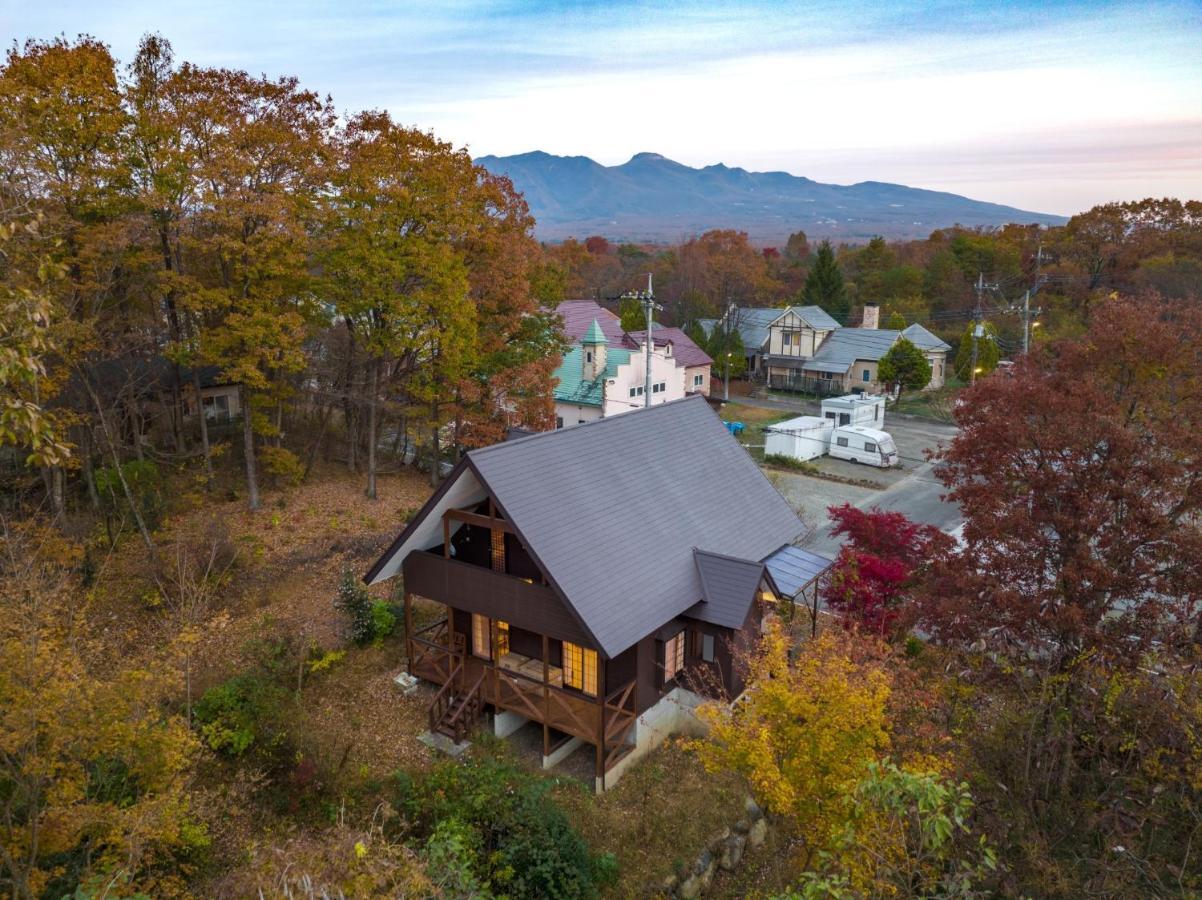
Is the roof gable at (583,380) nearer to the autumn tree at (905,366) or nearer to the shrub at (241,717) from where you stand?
the autumn tree at (905,366)

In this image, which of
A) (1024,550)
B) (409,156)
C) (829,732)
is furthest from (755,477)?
(409,156)

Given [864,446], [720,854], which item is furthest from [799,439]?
[720,854]

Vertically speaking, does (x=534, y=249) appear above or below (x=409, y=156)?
below

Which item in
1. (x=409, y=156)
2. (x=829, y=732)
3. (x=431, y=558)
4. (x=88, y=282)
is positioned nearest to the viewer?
(x=829, y=732)

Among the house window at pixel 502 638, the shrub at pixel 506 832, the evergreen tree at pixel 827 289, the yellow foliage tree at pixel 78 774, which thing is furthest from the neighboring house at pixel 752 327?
the yellow foliage tree at pixel 78 774

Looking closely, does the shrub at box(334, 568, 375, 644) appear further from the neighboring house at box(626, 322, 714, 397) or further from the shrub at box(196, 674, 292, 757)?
the neighboring house at box(626, 322, 714, 397)

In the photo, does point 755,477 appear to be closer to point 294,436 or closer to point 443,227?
point 443,227
